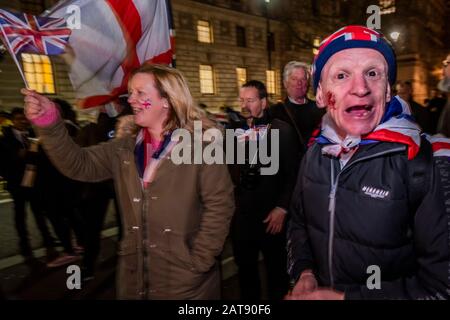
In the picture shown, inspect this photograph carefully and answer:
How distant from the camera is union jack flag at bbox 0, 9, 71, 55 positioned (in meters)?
2.23

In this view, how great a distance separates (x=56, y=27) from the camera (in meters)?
2.52

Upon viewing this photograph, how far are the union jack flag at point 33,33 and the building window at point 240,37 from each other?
2679 cm

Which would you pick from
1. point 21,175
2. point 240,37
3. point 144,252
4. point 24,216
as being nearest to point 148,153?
point 144,252

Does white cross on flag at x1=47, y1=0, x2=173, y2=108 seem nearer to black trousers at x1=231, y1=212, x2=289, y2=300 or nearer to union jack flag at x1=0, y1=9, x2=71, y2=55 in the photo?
union jack flag at x1=0, y1=9, x2=71, y2=55

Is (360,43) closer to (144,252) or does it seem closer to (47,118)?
(144,252)

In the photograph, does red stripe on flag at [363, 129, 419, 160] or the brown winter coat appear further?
A: the brown winter coat

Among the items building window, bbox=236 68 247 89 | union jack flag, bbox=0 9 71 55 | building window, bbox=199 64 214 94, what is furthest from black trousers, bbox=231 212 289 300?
building window, bbox=236 68 247 89

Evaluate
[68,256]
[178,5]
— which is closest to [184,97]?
[68,256]

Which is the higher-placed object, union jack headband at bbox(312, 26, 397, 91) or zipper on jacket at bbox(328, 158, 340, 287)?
union jack headband at bbox(312, 26, 397, 91)

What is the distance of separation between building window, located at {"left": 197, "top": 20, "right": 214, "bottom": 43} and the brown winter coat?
24277mm

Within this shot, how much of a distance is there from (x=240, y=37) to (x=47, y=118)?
27.9 metres

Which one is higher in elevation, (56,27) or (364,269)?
(56,27)
